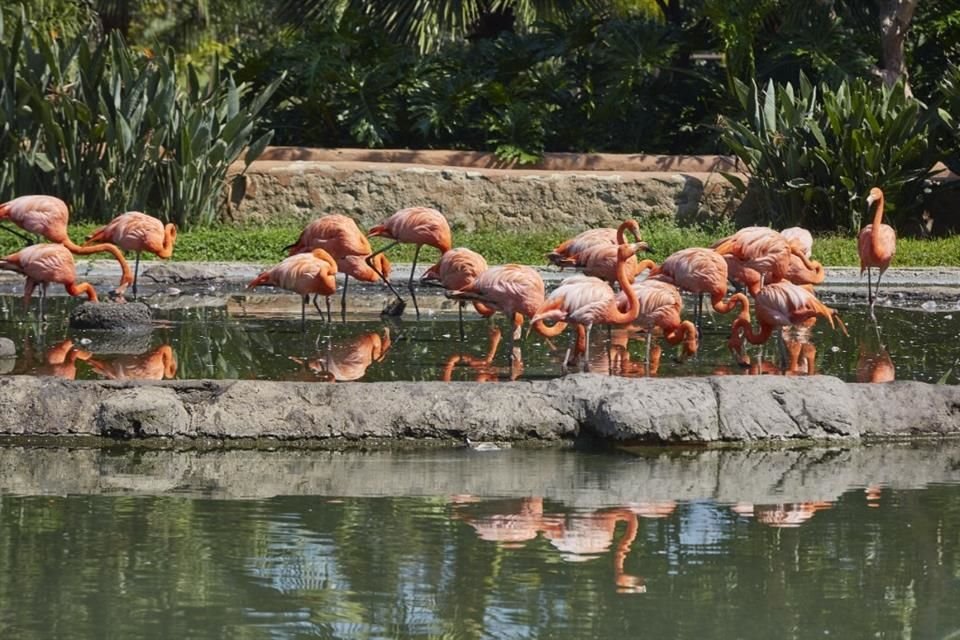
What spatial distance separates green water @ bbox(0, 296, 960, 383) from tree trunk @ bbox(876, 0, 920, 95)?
19.4 feet

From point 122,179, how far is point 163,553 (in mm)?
9517

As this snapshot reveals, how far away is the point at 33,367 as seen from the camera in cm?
794

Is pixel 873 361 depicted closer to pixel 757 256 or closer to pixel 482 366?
pixel 757 256

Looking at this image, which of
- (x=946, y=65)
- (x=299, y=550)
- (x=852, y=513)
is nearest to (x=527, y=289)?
(x=852, y=513)

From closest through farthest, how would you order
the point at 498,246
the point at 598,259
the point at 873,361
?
the point at 873,361
the point at 598,259
the point at 498,246

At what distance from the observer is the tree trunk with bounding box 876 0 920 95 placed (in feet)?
51.6

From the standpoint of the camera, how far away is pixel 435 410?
638cm

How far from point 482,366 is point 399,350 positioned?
71 centimetres

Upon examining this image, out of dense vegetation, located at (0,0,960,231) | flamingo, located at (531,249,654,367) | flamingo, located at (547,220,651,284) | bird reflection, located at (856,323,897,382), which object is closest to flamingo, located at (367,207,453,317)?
flamingo, located at (547,220,651,284)

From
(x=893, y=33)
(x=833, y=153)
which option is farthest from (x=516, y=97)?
(x=833, y=153)

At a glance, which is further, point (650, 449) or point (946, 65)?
point (946, 65)

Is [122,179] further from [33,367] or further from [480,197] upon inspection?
[33,367]

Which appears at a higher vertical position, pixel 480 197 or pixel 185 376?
pixel 480 197

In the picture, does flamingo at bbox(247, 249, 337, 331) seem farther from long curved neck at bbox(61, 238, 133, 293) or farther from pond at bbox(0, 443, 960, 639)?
pond at bbox(0, 443, 960, 639)
